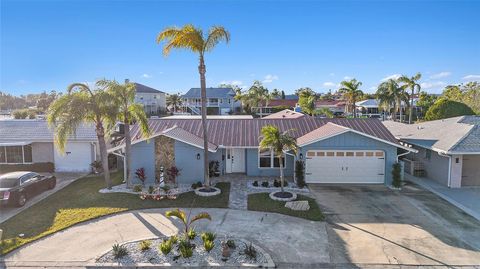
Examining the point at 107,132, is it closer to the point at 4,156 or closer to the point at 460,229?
the point at 4,156

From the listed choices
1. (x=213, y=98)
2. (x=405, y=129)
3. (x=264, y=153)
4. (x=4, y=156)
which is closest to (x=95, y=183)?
(x=4, y=156)

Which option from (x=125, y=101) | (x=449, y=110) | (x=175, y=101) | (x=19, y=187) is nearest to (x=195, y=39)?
(x=125, y=101)

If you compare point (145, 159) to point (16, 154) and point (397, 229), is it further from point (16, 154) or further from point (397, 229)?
point (397, 229)

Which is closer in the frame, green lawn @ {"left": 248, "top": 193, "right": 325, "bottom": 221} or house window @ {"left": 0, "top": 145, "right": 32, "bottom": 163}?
green lawn @ {"left": 248, "top": 193, "right": 325, "bottom": 221}

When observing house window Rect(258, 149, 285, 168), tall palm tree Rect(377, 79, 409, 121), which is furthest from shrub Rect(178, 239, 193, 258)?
tall palm tree Rect(377, 79, 409, 121)

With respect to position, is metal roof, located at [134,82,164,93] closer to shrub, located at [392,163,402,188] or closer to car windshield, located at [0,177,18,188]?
car windshield, located at [0,177,18,188]

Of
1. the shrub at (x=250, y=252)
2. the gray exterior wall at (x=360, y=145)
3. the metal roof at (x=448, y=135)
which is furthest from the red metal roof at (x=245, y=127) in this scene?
the shrub at (x=250, y=252)
